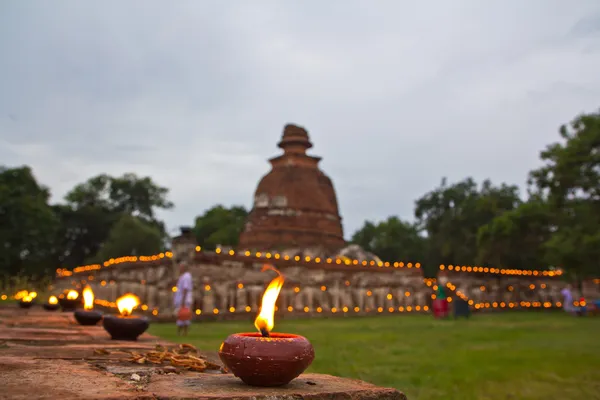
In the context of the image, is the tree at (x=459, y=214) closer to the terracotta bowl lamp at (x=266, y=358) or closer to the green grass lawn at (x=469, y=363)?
the green grass lawn at (x=469, y=363)

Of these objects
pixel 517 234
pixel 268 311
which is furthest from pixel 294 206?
pixel 268 311

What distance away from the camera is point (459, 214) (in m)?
32.1

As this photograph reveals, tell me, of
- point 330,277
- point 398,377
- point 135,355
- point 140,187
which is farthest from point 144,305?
point 140,187

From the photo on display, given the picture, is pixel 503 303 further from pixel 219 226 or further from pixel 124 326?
pixel 219 226

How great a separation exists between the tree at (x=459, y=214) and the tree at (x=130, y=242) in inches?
670

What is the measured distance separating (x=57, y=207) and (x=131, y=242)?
8263 mm

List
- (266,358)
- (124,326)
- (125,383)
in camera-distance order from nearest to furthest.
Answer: (266,358)
(125,383)
(124,326)

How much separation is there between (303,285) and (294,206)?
7.93 metres

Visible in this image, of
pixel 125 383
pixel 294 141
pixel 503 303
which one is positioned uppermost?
pixel 294 141

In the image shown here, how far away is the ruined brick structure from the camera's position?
23203 millimetres

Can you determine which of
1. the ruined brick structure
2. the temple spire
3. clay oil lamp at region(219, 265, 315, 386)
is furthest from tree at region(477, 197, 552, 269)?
clay oil lamp at region(219, 265, 315, 386)

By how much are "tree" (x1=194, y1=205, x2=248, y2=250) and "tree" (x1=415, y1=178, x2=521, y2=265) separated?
13.1 meters

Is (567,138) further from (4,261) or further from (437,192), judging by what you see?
(4,261)

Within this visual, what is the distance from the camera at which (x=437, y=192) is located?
35906 mm
